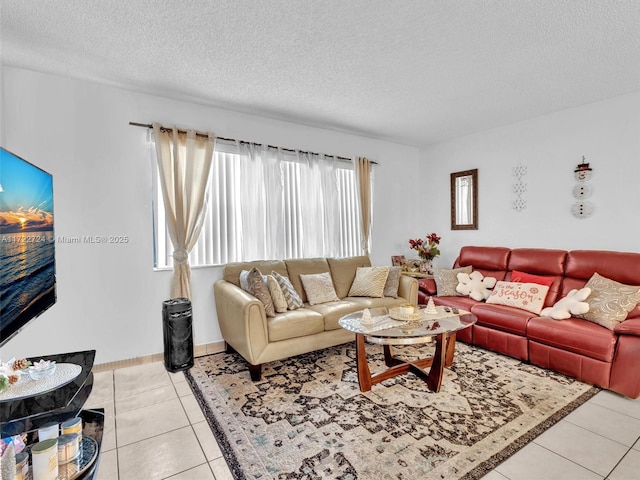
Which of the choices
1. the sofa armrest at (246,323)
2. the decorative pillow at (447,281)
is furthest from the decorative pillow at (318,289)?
the decorative pillow at (447,281)

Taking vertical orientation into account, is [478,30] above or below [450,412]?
above

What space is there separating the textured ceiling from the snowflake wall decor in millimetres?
773

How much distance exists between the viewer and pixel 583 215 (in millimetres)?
3539

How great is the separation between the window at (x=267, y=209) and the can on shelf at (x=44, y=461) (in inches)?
87.4

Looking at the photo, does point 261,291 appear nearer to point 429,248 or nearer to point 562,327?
point 562,327

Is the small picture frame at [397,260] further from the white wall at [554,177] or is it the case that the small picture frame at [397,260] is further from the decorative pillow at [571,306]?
the decorative pillow at [571,306]

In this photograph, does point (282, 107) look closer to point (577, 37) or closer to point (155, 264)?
point (155, 264)

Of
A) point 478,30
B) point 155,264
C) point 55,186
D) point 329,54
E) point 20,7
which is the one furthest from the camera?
point 155,264

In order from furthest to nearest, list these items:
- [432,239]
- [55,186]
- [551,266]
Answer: [432,239], [551,266], [55,186]

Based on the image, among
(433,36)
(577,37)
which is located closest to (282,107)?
(433,36)

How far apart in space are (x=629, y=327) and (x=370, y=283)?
2207 millimetres

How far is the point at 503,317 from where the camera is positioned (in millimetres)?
3133

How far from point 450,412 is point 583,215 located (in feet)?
9.21

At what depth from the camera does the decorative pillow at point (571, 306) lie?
9.29 ft
